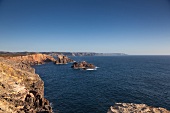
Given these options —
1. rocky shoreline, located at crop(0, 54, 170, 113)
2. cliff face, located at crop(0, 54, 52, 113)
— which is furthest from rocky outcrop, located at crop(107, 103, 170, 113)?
cliff face, located at crop(0, 54, 52, 113)

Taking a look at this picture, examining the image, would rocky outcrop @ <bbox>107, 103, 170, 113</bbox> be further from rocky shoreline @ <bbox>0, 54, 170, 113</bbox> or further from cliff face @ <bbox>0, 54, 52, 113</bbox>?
cliff face @ <bbox>0, 54, 52, 113</bbox>

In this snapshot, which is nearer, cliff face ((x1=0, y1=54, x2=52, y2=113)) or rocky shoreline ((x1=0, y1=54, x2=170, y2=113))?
rocky shoreline ((x1=0, y1=54, x2=170, y2=113))

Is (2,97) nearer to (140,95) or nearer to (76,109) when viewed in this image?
(76,109)

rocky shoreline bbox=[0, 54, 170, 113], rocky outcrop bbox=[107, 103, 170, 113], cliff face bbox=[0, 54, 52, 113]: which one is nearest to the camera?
rocky outcrop bbox=[107, 103, 170, 113]

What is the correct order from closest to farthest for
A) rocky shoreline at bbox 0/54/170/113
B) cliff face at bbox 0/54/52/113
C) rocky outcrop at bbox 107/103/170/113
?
rocky outcrop at bbox 107/103/170/113
rocky shoreline at bbox 0/54/170/113
cliff face at bbox 0/54/52/113

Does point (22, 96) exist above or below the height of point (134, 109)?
below

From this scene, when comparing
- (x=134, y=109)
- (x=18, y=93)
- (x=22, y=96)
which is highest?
(x=134, y=109)

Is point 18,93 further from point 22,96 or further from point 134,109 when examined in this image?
point 134,109

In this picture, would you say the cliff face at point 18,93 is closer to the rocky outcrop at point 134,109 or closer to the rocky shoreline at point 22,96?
the rocky shoreline at point 22,96

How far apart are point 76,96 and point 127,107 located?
31.5 meters

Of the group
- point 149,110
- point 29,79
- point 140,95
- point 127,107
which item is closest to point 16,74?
point 29,79

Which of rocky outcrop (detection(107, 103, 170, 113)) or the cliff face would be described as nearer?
rocky outcrop (detection(107, 103, 170, 113))

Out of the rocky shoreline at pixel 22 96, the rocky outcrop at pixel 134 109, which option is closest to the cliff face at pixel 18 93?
the rocky shoreline at pixel 22 96

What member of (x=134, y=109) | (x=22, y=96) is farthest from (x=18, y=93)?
(x=134, y=109)
